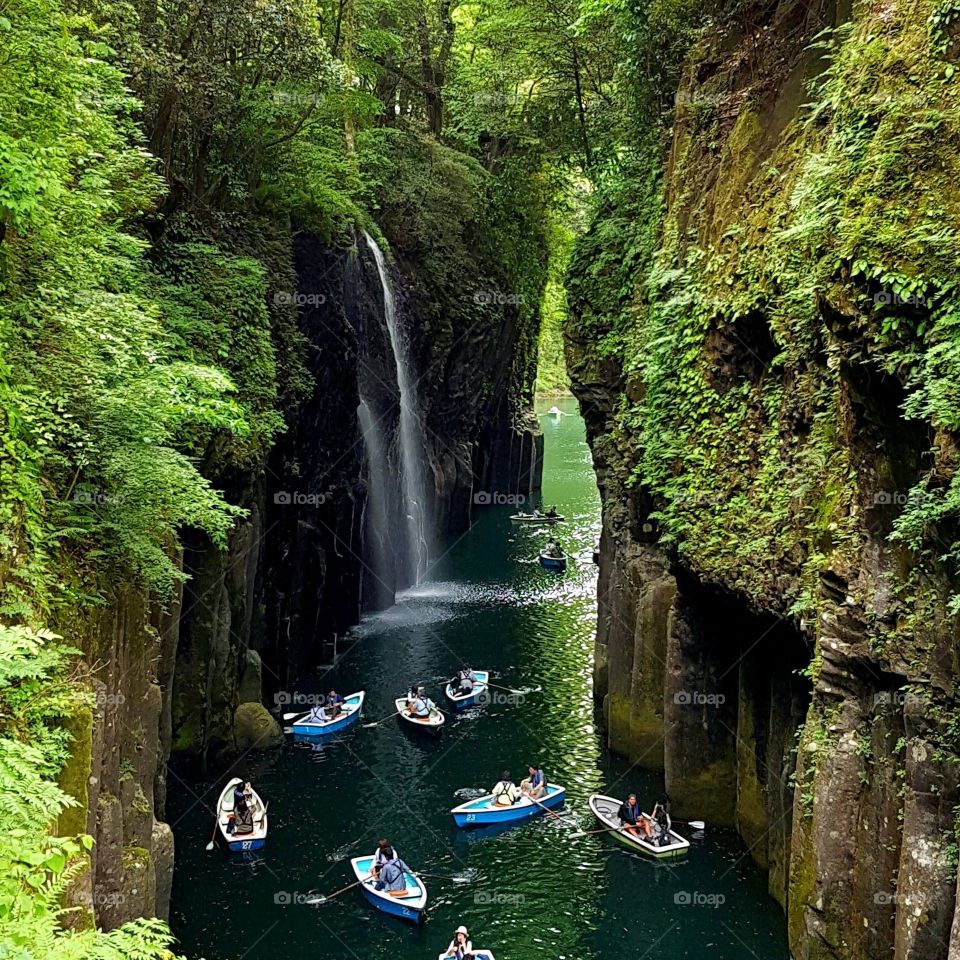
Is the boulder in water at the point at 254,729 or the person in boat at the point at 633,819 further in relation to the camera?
the boulder in water at the point at 254,729

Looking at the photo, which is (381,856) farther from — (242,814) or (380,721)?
(380,721)

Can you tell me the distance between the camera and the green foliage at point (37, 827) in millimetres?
6441

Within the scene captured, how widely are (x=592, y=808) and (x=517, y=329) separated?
3115 centimetres

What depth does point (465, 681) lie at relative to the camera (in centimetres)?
2716

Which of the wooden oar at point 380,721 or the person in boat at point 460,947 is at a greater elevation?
the person in boat at point 460,947

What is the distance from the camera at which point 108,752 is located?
41.1 feet

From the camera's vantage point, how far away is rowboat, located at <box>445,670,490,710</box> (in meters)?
26.6

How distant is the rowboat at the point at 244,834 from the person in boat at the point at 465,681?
7741 mm

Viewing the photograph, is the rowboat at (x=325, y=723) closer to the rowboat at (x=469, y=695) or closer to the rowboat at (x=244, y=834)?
the rowboat at (x=469, y=695)

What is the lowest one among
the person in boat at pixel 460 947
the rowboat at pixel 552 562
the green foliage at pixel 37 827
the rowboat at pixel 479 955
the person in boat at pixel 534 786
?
the rowboat at pixel 479 955

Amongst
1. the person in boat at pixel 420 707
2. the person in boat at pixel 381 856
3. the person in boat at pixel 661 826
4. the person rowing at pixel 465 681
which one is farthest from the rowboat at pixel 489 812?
the person rowing at pixel 465 681

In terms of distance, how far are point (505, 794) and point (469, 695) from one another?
6.28 m

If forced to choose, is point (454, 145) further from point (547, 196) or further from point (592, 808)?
point (592, 808)

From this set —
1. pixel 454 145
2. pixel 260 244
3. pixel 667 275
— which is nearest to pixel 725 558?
pixel 667 275
